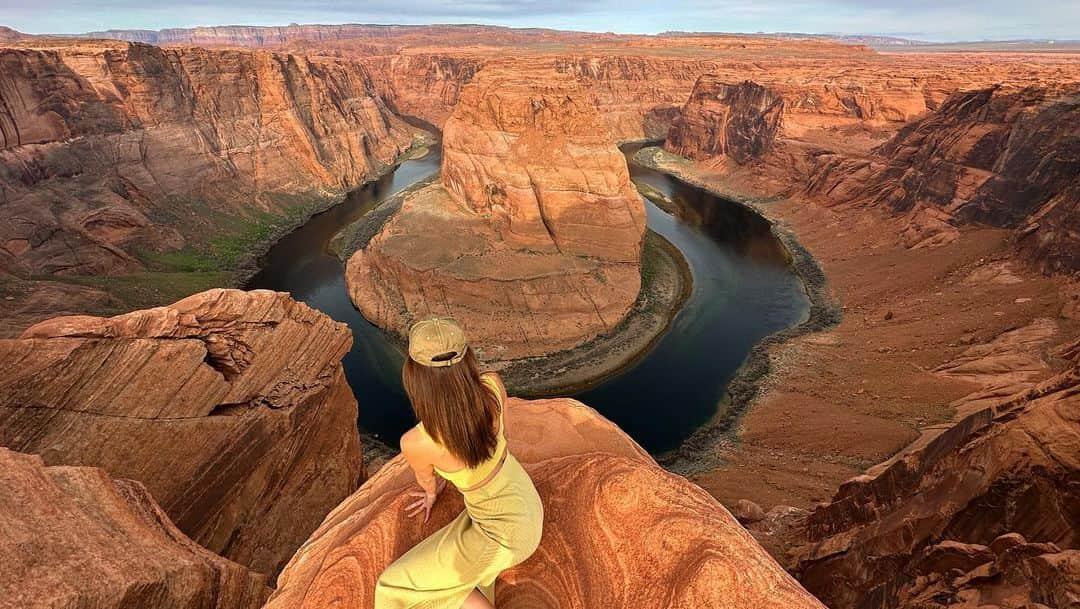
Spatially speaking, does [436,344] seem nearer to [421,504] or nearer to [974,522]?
[421,504]

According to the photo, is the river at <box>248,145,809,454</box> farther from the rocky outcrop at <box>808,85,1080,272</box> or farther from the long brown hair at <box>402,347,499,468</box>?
the long brown hair at <box>402,347,499,468</box>

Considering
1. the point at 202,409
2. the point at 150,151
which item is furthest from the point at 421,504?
the point at 150,151

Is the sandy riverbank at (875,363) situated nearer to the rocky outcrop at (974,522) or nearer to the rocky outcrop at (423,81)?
the rocky outcrop at (974,522)

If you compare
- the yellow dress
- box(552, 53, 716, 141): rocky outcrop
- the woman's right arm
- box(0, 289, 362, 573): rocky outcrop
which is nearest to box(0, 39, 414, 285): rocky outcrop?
box(0, 289, 362, 573): rocky outcrop

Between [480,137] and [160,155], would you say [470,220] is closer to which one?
[480,137]

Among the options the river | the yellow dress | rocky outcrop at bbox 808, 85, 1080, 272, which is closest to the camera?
the yellow dress

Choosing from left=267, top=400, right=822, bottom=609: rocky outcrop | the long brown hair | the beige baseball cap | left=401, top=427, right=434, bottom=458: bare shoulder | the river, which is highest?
the beige baseball cap

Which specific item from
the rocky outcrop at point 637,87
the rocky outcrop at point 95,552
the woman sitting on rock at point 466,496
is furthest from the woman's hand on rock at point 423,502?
the rocky outcrop at point 637,87
